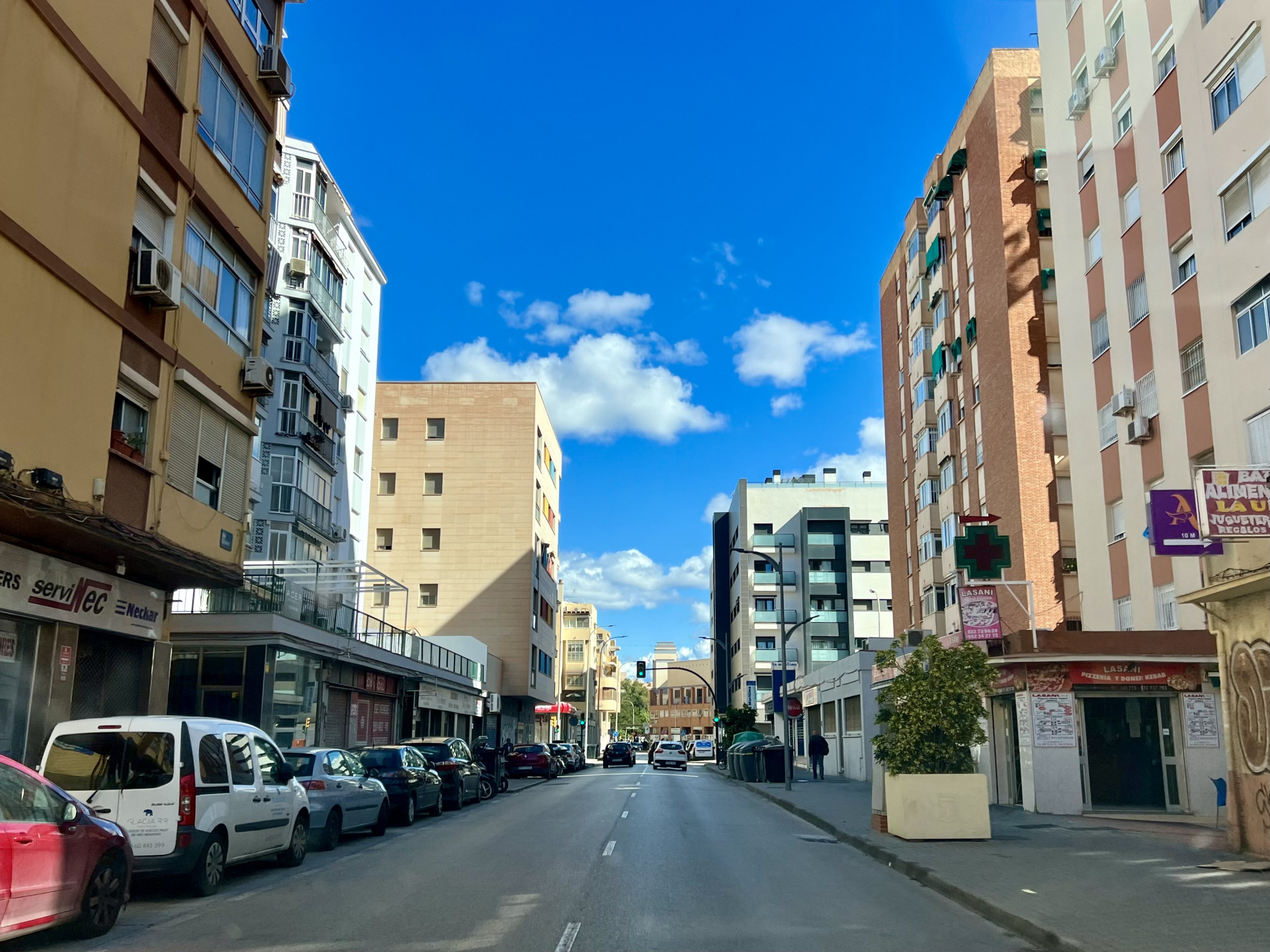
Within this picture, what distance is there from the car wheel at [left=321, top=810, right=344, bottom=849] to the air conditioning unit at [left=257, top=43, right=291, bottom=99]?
44.9ft

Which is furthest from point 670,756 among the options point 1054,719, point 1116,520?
point 1054,719

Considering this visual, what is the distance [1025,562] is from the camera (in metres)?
34.0

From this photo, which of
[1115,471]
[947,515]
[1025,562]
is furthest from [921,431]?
[1115,471]

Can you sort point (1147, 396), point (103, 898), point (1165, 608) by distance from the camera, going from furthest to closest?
point (1147, 396)
point (1165, 608)
point (103, 898)

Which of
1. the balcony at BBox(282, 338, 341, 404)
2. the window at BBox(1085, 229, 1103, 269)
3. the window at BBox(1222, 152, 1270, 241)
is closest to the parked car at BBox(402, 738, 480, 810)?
the balcony at BBox(282, 338, 341, 404)

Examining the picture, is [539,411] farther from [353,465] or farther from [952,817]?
[952,817]

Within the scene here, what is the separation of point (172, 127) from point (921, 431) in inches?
1355

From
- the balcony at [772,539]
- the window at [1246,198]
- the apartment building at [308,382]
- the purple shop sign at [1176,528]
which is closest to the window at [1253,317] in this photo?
the window at [1246,198]

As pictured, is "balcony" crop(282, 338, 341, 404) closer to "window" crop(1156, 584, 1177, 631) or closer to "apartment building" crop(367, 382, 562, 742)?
"apartment building" crop(367, 382, 562, 742)

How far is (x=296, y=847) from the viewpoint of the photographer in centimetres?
Result: 1345

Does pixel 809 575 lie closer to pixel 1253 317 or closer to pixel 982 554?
pixel 982 554

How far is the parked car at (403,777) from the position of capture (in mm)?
19562

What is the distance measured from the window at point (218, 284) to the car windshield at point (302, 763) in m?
7.28

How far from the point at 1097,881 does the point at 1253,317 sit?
1220cm
